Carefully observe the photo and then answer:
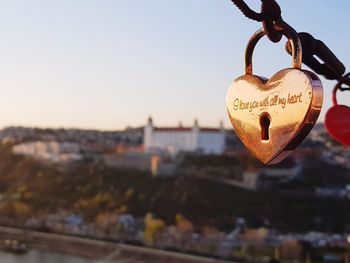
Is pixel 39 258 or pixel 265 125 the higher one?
pixel 265 125

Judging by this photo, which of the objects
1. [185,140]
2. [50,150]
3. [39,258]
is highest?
[185,140]

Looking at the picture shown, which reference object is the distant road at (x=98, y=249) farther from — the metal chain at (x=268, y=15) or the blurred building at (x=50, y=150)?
the metal chain at (x=268, y=15)

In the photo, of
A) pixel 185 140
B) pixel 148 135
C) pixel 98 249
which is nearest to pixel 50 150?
pixel 148 135

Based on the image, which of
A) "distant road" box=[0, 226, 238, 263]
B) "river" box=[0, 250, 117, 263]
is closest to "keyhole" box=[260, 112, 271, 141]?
"distant road" box=[0, 226, 238, 263]

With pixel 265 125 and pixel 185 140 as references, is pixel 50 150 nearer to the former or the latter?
pixel 185 140

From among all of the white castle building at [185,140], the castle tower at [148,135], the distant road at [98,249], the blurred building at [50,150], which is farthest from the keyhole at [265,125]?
the castle tower at [148,135]

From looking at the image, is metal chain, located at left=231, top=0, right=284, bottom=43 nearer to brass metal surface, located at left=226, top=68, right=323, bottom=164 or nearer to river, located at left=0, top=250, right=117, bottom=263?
brass metal surface, located at left=226, top=68, right=323, bottom=164
